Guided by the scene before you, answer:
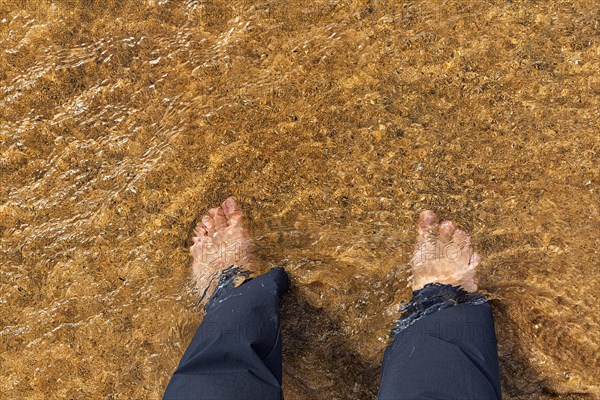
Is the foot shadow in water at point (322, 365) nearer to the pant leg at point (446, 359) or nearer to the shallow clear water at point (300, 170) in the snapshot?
the shallow clear water at point (300, 170)

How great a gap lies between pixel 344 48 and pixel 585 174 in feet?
3.28

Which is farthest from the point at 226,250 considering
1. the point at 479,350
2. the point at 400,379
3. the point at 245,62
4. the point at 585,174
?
the point at 585,174

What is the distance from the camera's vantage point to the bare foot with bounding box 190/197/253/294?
6.64 ft

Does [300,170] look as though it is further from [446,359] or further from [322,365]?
[446,359]

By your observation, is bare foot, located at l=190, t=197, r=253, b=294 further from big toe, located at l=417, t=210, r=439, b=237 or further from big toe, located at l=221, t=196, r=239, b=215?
big toe, located at l=417, t=210, r=439, b=237

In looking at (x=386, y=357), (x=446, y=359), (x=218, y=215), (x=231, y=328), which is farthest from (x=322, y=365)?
(x=218, y=215)

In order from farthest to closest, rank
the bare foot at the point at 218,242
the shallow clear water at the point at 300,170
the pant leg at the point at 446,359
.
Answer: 1. the bare foot at the point at 218,242
2. the shallow clear water at the point at 300,170
3. the pant leg at the point at 446,359

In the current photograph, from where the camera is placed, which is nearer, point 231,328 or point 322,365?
point 231,328

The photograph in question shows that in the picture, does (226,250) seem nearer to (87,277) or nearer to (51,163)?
(87,277)

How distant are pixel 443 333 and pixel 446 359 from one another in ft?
0.41

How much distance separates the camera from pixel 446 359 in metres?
1.49

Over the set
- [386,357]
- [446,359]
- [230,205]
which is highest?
[230,205]

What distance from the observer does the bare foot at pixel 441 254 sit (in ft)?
6.25

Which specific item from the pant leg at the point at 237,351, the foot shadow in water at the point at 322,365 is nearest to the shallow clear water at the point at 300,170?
the foot shadow in water at the point at 322,365
